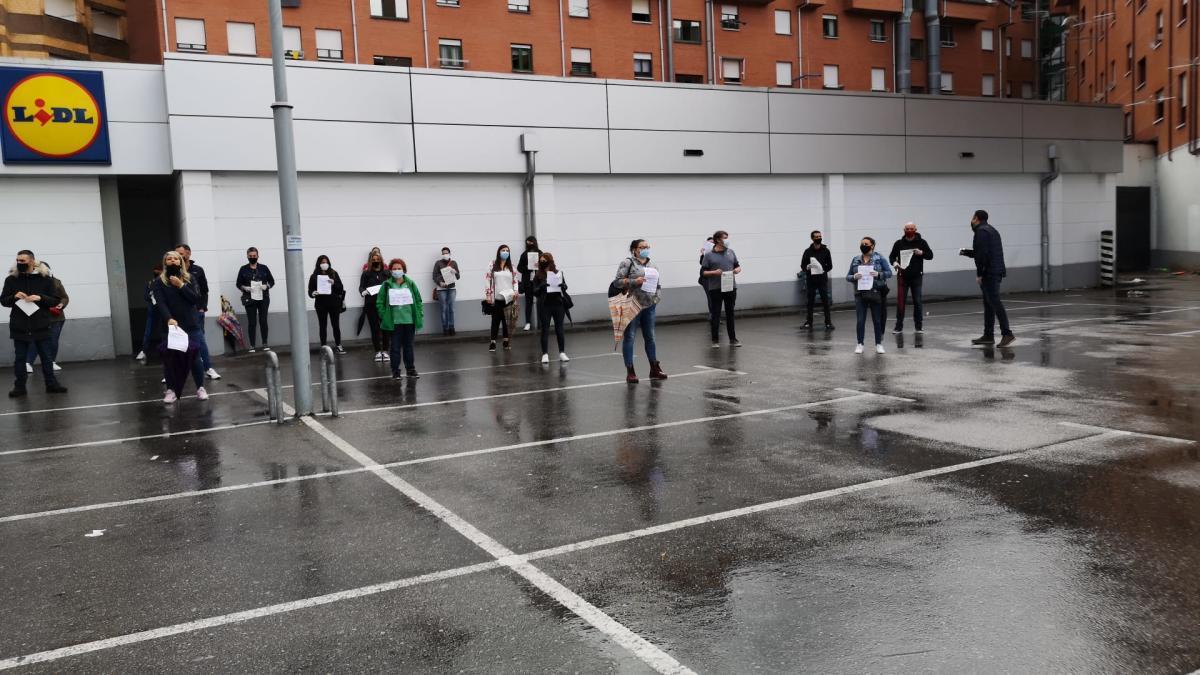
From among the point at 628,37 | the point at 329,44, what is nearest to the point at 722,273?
the point at 329,44

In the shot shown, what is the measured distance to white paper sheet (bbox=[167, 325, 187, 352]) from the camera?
10969mm

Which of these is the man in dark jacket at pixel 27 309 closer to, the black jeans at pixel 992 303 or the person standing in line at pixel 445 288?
the person standing in line at pixel 445 288

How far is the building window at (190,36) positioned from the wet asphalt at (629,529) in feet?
87.3

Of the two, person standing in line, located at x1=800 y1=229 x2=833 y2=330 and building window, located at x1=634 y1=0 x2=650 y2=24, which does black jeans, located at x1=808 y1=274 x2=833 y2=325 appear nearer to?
person standing in line, located at x1=800 y1=229 x2=833 y2=330

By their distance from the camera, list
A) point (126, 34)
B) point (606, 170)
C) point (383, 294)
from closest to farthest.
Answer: point (383, 294) < point (606, 170) < point (126, 34)

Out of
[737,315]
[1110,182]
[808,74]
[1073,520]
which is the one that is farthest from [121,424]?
[808,74]

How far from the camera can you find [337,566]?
517 cm

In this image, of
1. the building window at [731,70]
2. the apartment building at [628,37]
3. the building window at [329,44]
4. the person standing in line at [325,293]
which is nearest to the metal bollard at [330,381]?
the person standing in line at [325,293]

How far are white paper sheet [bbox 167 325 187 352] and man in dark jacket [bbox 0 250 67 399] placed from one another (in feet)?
9.47

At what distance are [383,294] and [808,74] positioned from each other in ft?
120

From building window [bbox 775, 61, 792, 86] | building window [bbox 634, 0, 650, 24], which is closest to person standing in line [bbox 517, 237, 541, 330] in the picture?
building window [bbox 634, 0, 650, 24]

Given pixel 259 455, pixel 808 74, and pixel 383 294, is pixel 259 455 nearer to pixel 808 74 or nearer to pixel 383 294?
pixel 383 294

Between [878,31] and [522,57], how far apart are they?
67.7ft

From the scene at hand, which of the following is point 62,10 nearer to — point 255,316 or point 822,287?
point 255,316
